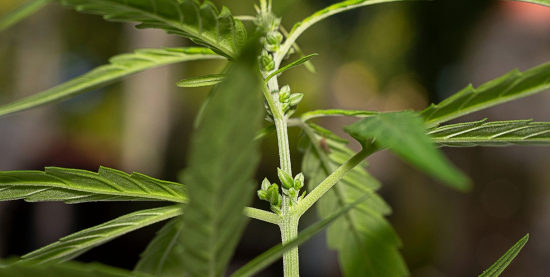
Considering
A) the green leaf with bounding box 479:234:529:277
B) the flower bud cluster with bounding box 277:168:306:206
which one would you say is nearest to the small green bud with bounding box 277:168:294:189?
the flower bud cluster with bounding box 277:168:306:206

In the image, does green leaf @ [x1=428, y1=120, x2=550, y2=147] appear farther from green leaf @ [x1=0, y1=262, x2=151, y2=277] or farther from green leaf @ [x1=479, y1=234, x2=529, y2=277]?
green leaf @ [x1=0, y1=262, x2=151, y2=277]

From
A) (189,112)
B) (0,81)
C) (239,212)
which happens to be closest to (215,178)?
(239,212)

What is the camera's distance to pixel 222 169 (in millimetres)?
133

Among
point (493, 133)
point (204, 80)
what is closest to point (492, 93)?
point (493, 133)

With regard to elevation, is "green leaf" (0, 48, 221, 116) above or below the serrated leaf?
above

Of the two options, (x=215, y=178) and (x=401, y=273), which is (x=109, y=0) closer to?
(x=215, y=178)

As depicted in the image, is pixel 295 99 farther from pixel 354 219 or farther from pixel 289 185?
pixel 354 219

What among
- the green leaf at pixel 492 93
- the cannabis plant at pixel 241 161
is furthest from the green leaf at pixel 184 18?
the green leaf at pixel 492 93

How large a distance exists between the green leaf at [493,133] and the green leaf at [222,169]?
0.14 m

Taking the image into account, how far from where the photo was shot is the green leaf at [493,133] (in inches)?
9.5

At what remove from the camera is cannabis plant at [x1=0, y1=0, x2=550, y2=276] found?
0.43 ft

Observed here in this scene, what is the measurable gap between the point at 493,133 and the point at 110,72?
0.22 metres

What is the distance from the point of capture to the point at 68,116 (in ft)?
21.3

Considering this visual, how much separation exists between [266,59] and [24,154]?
452cm
